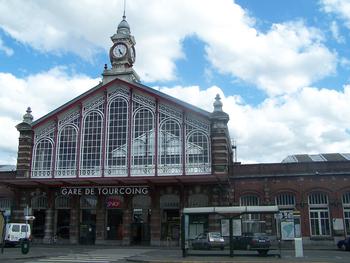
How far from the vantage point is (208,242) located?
25.3 m

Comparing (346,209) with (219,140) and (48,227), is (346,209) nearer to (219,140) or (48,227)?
(219,140)

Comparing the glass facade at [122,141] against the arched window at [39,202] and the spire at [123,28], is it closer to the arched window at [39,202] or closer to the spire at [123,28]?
the arched window at [39,202]

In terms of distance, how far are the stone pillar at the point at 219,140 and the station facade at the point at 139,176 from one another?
89 millimetres

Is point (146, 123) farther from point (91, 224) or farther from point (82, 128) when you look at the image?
point (91, 224)

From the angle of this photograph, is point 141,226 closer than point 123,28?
Yes

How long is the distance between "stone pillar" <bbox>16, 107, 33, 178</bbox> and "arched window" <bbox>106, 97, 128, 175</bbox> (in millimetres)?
7862

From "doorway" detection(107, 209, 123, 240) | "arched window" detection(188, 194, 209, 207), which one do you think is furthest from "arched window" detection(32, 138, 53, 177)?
"arched window" detection(188, 194, 209, 207)

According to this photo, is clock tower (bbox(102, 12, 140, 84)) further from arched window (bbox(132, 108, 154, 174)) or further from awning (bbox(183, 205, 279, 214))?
awning (bbox(183, 205, 279, 214))

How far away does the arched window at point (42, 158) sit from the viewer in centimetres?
4231

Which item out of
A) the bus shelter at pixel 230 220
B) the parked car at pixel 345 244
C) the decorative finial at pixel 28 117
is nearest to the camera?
the bus shelter at pixel 230 220

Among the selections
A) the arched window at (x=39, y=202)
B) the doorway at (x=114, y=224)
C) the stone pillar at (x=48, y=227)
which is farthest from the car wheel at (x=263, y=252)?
the arched window at (x=39, y=202)

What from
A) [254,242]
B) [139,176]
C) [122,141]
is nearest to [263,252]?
[254,242]

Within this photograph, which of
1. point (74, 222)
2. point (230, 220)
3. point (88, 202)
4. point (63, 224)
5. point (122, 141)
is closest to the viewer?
point (230, 220)

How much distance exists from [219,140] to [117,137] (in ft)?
31.3
